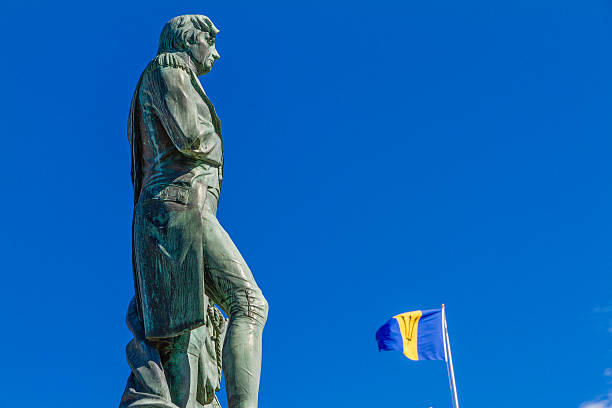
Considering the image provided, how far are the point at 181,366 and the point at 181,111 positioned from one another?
6.02 ft

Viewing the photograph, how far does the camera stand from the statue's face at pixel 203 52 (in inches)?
256

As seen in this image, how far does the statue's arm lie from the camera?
5941 mm

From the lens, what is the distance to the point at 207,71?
6637 mm

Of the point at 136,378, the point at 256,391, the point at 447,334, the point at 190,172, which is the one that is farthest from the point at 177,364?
the point at 447,334

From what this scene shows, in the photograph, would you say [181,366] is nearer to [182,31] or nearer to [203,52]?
[203,52]

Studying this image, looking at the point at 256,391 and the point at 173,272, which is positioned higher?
the point at 173,272

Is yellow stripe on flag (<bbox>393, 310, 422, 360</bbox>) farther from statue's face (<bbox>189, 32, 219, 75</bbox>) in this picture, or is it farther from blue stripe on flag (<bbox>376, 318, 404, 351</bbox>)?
statue's face (<bbox>189, 32, 219, 75</bbox>)

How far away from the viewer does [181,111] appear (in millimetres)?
6004

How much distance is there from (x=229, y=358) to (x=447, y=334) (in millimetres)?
23125

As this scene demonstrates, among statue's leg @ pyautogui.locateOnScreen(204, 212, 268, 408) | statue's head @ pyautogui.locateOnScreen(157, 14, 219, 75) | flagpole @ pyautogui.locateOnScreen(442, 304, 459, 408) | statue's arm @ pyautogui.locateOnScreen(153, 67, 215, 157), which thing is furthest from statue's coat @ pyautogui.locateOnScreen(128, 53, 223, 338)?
flagpole @ pyautogui.locateOnScreen(442, 304, 459, 408)

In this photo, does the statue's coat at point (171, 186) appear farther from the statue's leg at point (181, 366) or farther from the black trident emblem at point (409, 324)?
the black trident emblem at point (409, 324)

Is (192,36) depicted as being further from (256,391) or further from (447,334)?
(447,334)

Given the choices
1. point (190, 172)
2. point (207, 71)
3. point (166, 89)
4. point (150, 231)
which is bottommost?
point (150, 231)

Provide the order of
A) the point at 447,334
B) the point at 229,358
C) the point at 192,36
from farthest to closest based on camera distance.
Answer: the point at 447,334, the point at 192,36, the point at 229,358
